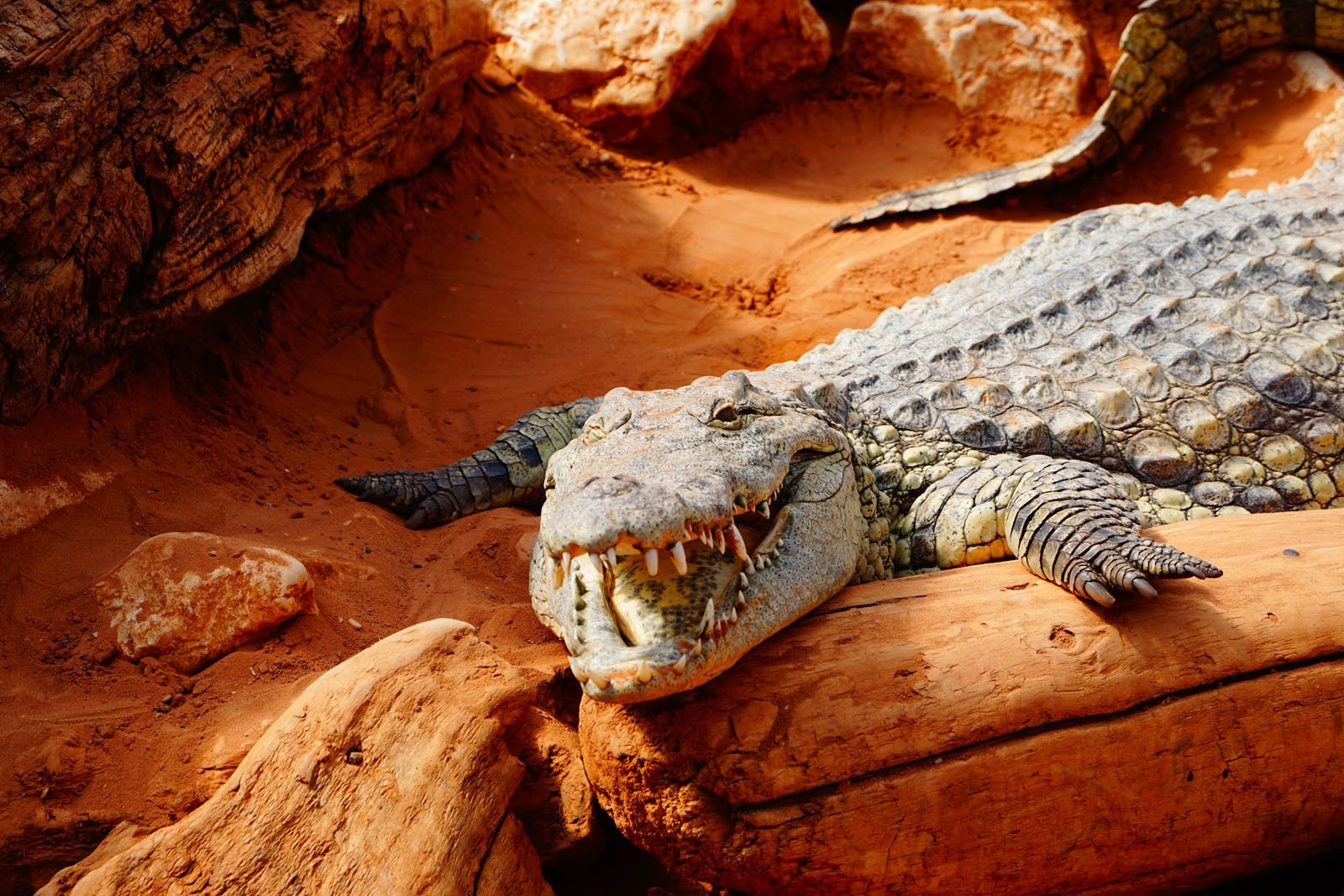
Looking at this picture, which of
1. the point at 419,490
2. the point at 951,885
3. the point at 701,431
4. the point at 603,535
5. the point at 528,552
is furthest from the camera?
the point at 419,490

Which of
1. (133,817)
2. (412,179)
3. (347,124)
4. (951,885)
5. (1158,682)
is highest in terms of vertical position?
(347,124)

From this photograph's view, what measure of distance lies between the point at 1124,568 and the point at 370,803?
1911 mm

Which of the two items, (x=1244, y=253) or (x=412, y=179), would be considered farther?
(x=412, y=179)

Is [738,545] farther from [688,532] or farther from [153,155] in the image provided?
[153,155]

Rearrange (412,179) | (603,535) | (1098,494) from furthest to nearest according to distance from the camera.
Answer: (412,179)
(1098,494)
(603,535)

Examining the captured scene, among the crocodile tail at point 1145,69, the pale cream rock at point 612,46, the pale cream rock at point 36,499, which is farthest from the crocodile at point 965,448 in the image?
the pale cream rock at point 612,46

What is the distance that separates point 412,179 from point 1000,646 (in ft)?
15.7

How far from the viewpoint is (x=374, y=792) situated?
2.28 m

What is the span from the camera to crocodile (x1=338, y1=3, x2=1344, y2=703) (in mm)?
2400

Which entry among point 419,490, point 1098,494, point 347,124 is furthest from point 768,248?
point 1098,494

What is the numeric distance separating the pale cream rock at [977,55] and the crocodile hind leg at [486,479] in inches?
192

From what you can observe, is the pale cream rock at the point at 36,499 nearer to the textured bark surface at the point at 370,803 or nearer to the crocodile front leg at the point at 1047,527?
the textured bark surface at the point at 370,803

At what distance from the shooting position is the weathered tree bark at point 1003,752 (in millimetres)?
2350

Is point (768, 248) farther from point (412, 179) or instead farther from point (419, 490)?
point (419, 490)
